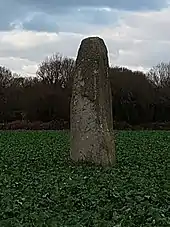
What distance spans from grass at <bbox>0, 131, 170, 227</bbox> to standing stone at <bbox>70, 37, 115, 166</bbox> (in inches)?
20.8

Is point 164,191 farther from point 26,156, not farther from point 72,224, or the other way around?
point 26,156

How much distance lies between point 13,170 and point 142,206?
7.16 metres

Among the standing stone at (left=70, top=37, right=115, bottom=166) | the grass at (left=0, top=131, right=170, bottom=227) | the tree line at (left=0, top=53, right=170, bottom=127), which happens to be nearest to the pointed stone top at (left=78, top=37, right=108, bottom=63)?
the standing stone at (left=70, top=37, right=115, bottom=166)

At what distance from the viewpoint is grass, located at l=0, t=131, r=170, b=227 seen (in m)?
8.18

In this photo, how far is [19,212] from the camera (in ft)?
29.2

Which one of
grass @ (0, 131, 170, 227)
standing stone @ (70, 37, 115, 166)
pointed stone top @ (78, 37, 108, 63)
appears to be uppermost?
pointed stone top @ (78, 37, 108, 63)

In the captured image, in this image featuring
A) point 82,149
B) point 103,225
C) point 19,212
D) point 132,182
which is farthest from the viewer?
point 82,149

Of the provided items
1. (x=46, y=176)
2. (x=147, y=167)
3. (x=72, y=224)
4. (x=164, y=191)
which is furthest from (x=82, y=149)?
(x=72, y=224)

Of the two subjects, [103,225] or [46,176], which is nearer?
[103,225]

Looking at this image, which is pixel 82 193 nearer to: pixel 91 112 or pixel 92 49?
pixel 91 112

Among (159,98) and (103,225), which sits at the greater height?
(159,98)

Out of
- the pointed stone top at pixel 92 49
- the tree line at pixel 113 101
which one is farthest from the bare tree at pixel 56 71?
the pointed stone top at pixel 92 49

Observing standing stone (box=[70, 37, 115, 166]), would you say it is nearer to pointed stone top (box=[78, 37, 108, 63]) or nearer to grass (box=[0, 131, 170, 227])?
pointed stone top (box=[78, 37, 108, 63])

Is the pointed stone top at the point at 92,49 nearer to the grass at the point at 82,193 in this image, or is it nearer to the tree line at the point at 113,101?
the grass at the point at 82,193
